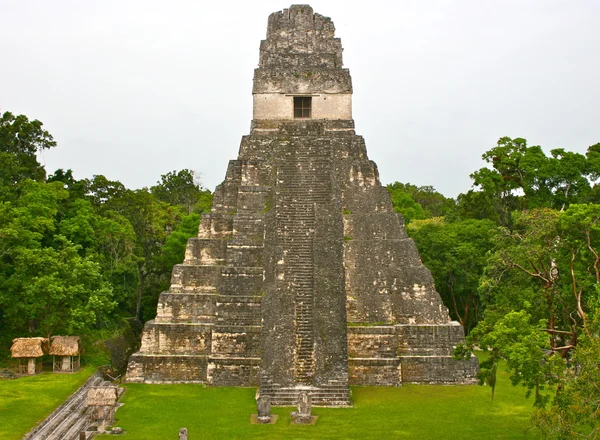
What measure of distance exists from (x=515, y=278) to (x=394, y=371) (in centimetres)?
532

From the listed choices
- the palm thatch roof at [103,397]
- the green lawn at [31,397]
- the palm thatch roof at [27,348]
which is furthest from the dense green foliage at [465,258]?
the palm thatch roof at [103,397]

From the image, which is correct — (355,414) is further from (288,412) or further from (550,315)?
(550,315)

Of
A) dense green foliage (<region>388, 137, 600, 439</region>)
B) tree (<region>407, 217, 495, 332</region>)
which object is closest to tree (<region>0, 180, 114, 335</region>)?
dense green foliage (<region>388, 137, 600, 439</region>)

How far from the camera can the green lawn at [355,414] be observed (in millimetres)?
14352

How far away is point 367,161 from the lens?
23.7 m

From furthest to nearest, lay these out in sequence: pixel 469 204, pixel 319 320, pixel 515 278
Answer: pixel 469 204
pixel 319 320
pixel 515 278

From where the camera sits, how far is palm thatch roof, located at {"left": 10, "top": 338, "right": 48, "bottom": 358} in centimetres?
2045

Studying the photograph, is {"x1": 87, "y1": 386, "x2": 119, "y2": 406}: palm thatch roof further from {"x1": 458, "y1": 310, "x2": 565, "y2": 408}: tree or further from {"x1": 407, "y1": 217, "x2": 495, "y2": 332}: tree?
{"x1": 407, "y1": 217, "x2": 495, "y2": 332}: tree

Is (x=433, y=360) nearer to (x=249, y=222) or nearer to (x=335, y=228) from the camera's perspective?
(x=335, y=228)

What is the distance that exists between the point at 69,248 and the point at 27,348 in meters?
3.62

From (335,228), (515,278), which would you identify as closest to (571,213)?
(515,278)

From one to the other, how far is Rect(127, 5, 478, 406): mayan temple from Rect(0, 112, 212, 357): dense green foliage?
12.8 ft

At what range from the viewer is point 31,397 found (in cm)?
1770

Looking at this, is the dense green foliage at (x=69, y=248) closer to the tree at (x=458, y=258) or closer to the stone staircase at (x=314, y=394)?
the stone staircase at (x=314, y=394)
